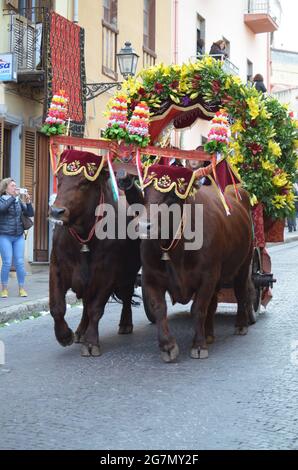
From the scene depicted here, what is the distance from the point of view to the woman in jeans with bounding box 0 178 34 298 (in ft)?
40.6

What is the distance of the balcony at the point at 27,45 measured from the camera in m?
15.1

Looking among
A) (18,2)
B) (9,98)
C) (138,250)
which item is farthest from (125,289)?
(18,2)

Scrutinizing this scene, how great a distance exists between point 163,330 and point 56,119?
2.34 metres

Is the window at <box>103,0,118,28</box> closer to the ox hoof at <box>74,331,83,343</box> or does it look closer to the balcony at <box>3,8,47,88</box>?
the balcony at <box>3,8,47,88</box>

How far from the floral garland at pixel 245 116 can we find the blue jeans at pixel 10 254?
372cm

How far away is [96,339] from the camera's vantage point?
7.89 m

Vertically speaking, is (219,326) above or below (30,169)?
below

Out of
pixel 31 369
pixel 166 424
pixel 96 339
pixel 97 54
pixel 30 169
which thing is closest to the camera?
pixel 166 424

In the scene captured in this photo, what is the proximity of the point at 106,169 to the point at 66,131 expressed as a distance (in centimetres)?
70

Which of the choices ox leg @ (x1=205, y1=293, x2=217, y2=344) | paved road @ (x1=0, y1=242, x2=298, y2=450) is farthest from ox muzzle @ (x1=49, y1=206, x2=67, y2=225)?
ox leg @ (x1=205, y1=293, x2=217, y2=344)

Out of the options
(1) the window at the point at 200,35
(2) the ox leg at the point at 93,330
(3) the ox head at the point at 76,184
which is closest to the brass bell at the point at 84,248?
(3) the ox head at the point at 76,184

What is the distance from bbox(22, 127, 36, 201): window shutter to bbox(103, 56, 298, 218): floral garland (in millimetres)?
6671

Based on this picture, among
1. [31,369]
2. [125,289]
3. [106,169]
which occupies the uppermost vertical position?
[106,169]

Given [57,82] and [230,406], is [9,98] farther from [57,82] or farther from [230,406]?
[230,406]
